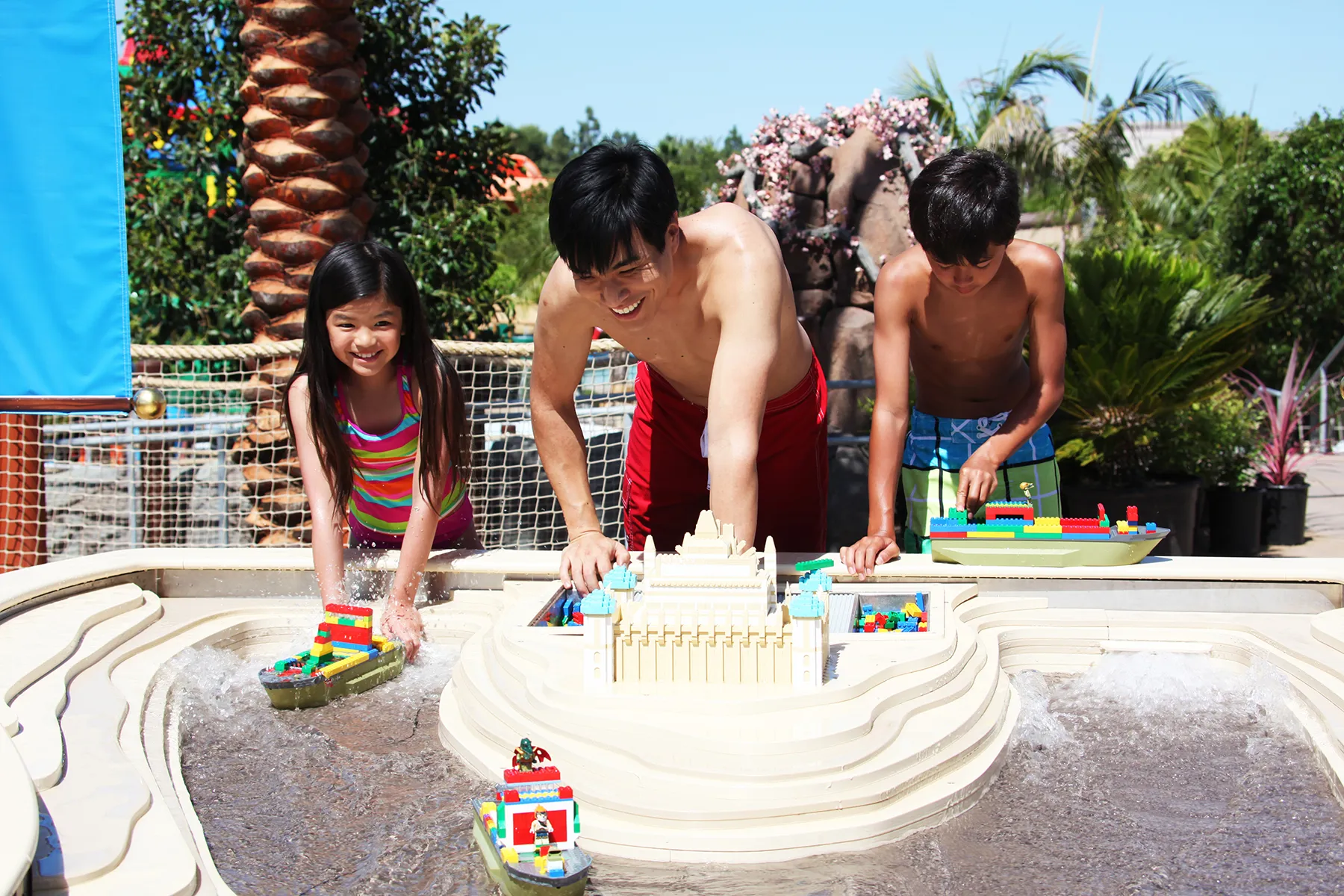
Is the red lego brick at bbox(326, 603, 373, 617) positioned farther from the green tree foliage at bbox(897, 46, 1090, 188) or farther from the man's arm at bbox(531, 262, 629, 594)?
the green tree foliage at bbox(897, 46, 1090, 188)

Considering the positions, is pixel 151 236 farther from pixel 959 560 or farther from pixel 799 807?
pixel 799 807

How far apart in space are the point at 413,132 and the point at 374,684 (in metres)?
6.71

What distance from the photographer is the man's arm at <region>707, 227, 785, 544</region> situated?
2.88 meters

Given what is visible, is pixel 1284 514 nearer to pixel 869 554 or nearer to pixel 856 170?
pixel 856 170

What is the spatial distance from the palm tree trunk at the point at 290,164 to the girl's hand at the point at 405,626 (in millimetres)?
3267

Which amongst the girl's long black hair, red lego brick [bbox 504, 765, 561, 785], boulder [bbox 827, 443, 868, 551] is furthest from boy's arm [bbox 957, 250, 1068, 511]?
boulder [bbox 827, 443, 868, 551]

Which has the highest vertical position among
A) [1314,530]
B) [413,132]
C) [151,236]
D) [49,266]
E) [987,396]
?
[413,132]

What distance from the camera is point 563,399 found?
351 cm

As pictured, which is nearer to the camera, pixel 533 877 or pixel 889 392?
pixel 533 877

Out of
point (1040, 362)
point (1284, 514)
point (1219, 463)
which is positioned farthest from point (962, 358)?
point (1284, 514)

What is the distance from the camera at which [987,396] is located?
4094 mm

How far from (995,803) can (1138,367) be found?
17.2 feet

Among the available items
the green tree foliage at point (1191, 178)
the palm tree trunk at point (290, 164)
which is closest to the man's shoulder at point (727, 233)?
the palm tree trunk at point (290, 164)

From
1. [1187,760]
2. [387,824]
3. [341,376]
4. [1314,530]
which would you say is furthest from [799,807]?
[1314,530]
